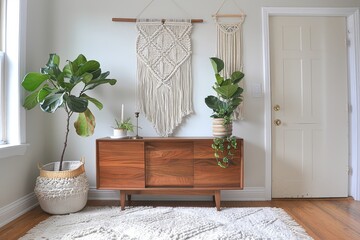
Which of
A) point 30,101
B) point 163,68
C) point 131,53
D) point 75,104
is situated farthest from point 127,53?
point 30,101

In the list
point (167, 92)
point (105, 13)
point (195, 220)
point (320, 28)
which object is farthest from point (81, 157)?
point (320, 28)

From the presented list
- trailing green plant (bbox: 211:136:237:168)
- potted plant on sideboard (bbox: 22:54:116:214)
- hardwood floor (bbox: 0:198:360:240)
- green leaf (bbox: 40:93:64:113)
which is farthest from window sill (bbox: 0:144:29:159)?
trailing green plant (bbox: 211:136:237:168)

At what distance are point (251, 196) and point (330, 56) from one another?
1.79 metres

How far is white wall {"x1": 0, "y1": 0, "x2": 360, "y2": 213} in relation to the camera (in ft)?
8.02

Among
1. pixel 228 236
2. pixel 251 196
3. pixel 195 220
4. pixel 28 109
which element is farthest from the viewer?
pixel 251 196

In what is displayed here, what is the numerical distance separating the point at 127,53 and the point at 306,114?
2099 millimetres

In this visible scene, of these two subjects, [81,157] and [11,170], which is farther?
[81,157]

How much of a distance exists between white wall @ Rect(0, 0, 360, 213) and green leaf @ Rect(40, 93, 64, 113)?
2.06 ft

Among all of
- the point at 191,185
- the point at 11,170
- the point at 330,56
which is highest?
the point at 330,56

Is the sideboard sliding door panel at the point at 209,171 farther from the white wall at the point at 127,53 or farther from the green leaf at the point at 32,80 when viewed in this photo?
the green leaf at the point at 32,80

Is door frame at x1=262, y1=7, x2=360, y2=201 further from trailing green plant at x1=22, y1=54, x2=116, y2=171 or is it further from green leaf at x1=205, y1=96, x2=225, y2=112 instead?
trailing green plant at x1=22, y1=54, x2=116, y2=171

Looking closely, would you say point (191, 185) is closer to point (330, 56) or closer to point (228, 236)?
point (228, 236)

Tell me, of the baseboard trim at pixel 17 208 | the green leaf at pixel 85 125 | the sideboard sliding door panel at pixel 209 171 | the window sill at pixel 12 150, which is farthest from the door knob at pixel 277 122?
the baseboard trim at pixel 17 208

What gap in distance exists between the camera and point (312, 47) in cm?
250
